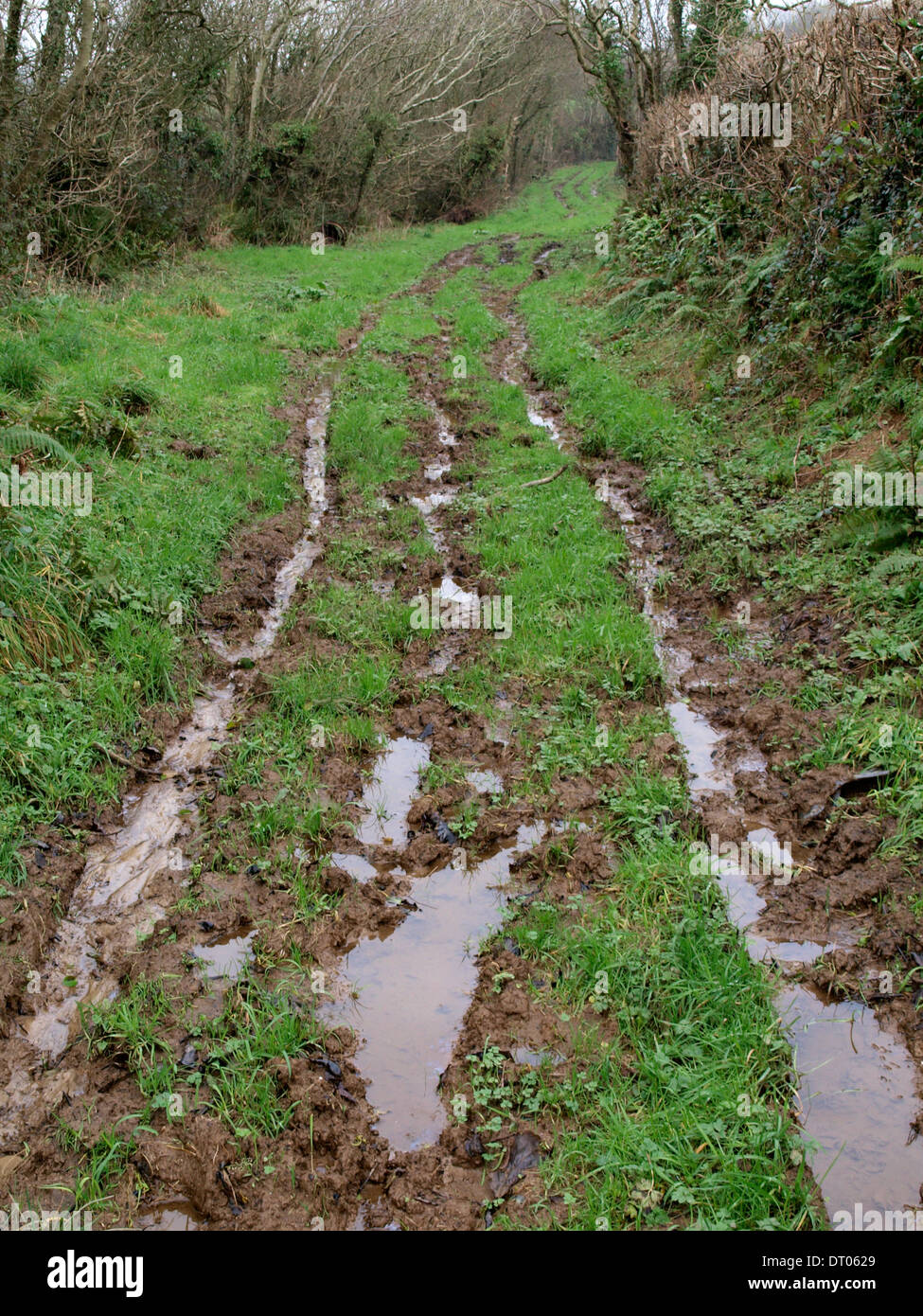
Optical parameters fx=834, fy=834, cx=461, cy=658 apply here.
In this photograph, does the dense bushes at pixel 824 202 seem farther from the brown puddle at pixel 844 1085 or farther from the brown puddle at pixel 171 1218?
the brown puddle at pixel 171 1218

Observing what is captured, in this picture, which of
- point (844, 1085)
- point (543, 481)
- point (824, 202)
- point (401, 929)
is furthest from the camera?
point (824, 202)

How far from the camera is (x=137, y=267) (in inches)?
640

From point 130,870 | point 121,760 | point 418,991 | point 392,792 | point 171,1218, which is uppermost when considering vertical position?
point 121,760

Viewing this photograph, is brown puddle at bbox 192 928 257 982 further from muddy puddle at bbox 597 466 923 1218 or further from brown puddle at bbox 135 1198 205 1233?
muddy puddle at bbox 597 466 923 1218

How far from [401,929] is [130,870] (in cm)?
153

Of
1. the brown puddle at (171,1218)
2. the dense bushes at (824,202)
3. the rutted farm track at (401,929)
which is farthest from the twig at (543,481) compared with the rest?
the brown puddle at (171,1218)

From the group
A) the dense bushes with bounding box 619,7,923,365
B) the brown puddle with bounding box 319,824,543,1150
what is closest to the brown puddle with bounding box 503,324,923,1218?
the brown puddle with bounding box 319,824,543,1150

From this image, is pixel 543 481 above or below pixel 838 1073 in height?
above

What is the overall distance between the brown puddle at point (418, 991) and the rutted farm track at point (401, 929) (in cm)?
1

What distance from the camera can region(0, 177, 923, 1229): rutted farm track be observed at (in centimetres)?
306

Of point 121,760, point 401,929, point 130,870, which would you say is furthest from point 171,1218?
point 121,760

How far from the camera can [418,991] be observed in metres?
3.84

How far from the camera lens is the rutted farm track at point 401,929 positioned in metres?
3.06

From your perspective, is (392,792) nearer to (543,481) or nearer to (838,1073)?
(838,1073)
